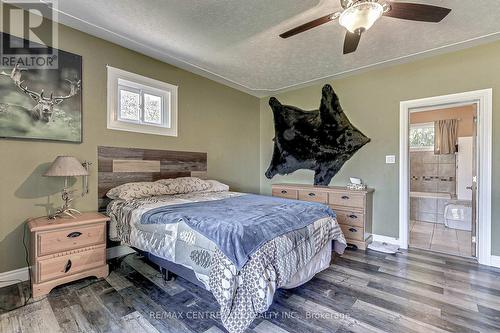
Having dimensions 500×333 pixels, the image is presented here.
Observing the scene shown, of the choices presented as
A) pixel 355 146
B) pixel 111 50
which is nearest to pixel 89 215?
pixel 111 50

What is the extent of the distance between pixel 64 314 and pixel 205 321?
1100mm

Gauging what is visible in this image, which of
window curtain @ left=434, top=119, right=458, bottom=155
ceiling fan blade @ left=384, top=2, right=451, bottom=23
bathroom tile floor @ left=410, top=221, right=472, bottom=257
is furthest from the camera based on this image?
window curtain @ left=434, top=119, right=458, bottom=155

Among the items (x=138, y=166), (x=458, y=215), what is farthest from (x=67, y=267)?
(x=458, y=215)

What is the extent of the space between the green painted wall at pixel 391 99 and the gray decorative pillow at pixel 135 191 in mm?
2701

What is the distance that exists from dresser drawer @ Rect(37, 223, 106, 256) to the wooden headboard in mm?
581

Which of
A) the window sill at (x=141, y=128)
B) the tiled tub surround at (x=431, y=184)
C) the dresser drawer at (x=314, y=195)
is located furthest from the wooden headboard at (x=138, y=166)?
the tiled tub surround at (x=431, y=184)

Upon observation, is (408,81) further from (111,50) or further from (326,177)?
(111,50)

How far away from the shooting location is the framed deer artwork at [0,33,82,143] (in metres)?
2.25

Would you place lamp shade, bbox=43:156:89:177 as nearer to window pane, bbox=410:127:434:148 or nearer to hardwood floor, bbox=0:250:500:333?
hardwood floor, bbox=0:250:500:333

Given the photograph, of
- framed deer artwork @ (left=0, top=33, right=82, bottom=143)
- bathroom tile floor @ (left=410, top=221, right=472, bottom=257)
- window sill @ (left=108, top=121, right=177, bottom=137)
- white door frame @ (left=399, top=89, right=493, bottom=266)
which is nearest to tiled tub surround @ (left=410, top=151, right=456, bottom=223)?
bathroom tile floor @ (left=410, top=221, right=472, bottom=257)

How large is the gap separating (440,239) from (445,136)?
2.77 meters

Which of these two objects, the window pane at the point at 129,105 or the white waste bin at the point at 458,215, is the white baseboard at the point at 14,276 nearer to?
the window pane at the point at 129,105

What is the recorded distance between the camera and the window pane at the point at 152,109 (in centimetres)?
338

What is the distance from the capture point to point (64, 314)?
1.83 m
